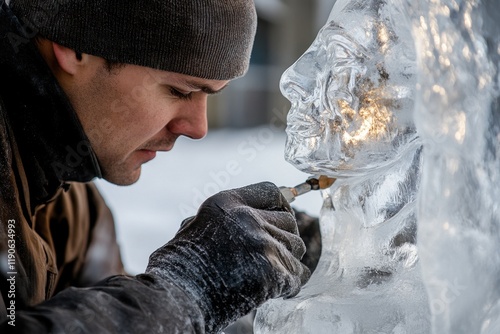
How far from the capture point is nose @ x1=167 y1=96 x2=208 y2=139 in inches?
70.2

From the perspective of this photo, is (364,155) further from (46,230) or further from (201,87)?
(46,230)

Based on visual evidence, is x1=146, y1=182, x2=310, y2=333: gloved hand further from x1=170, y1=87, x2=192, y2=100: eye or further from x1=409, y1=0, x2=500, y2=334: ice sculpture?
x1=170, y1=87, x2=192, y2=100: eye

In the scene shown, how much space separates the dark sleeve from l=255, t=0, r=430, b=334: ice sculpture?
1.18 ft

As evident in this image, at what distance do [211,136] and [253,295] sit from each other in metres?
8.53

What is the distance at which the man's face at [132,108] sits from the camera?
5.65ft

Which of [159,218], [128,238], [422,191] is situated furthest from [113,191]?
[422,191]

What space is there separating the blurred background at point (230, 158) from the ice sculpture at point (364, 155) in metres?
0.48

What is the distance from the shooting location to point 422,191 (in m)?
1.13

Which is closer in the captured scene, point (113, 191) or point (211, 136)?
point (113, 191)

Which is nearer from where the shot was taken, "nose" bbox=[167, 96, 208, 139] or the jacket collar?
the jacket collar

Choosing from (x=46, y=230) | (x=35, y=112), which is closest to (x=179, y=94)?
(x=35, y=112)

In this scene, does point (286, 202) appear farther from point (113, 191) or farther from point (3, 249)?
point (113, 191)

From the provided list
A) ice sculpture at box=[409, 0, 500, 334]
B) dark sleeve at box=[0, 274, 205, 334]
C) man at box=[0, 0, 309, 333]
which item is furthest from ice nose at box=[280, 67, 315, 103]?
dark sleeve at box=[0, 274, 205, 334]

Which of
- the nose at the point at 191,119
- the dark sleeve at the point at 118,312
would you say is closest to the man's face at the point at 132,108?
the nose at the point at 191,119
